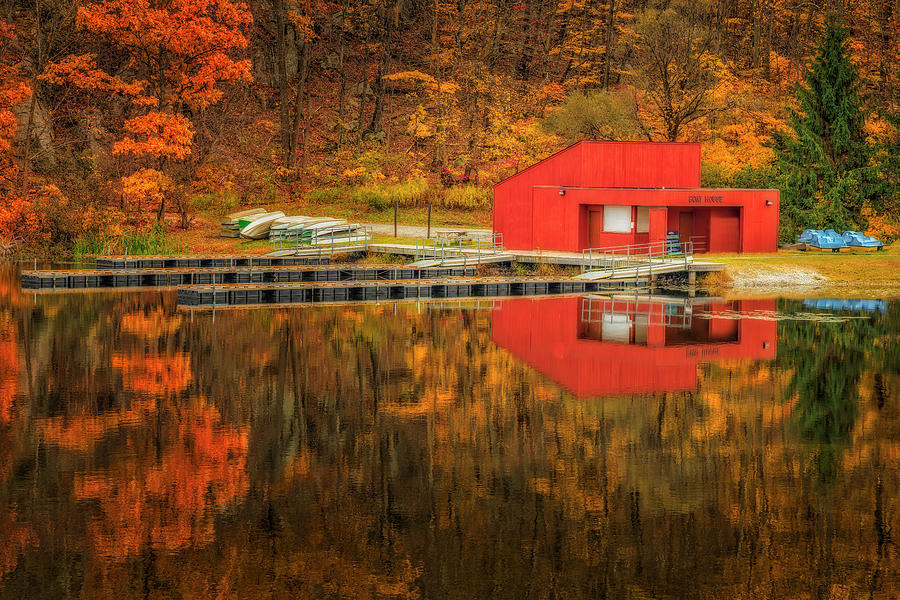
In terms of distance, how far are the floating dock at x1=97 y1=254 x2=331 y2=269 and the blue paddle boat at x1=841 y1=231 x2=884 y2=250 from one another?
21.9m

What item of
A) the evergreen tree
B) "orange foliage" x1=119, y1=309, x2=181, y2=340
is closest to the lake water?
"orange foliage" x1=119, y1=309, x2=181, y2=340

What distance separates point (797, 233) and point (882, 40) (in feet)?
69.7

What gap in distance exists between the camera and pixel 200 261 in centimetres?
4650

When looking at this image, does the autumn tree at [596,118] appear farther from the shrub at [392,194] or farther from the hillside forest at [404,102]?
the shrub at [392,194]

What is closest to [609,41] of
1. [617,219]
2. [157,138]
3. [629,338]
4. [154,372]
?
[617,219]

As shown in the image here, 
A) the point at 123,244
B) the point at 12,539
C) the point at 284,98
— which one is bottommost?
the point at 12,539

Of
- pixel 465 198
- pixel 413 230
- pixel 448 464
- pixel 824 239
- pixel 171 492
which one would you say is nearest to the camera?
pixel 171 492

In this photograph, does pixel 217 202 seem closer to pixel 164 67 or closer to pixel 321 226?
pixel 164 67

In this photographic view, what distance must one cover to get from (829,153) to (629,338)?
27922mm

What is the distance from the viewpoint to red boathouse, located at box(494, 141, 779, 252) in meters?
44.4

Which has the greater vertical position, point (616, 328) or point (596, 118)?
point (596, 118)

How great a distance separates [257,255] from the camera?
4894cm

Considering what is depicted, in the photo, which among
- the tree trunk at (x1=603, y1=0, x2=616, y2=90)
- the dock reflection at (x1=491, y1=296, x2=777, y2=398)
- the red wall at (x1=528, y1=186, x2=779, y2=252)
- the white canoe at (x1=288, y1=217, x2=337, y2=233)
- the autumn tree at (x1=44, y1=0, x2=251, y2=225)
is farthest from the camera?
the tree trunk at (x1=603, y1=0, x2=616, y2=90)

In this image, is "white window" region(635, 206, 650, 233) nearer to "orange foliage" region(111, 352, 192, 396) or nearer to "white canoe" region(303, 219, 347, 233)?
"white canoe" region(303, 219, 347, 233)
